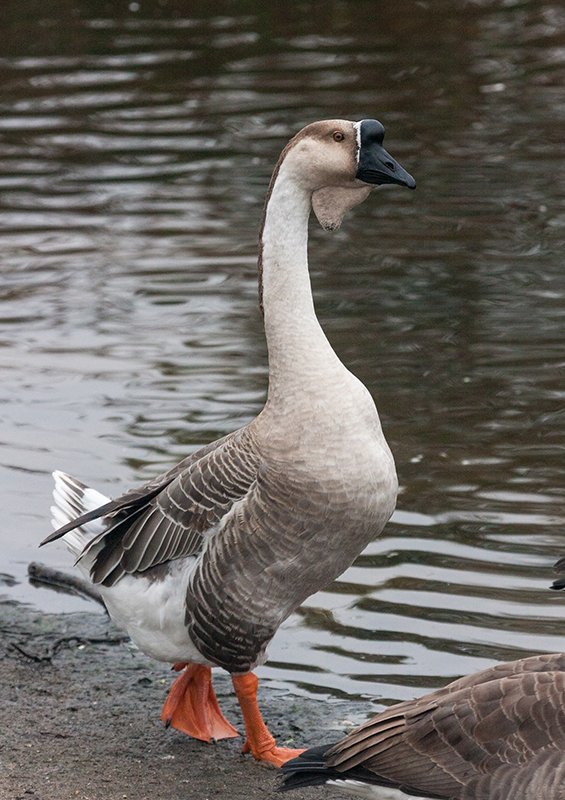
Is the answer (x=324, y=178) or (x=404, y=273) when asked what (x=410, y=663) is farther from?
(x=404, y=273)

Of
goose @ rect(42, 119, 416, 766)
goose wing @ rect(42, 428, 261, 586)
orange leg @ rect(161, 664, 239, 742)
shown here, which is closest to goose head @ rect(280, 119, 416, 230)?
goose @ rect(42, 119, 416, 766)

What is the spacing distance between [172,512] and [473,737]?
1.57 meters

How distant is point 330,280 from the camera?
10.5 metres

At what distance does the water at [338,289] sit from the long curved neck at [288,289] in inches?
63.1

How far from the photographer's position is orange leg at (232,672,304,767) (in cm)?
479

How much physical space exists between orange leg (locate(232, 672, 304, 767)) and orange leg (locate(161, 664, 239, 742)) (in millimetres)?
243

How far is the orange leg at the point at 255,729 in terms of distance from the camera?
4785mm

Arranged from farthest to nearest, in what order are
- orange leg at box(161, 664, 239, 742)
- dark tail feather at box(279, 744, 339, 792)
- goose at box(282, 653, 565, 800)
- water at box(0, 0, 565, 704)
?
water at box(0, 0, 565, 704) → orange leg at box(161, 664, 239, 742) → dark tail feather at box(279, 744, 339, 792) → goose at box(282, 653, 565, 800)

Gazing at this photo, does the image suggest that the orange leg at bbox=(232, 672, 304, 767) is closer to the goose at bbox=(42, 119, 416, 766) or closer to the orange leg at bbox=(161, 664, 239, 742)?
the goose at bbox=(42, 119, 416, 766)

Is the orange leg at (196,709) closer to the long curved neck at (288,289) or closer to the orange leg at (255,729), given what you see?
the orange leg at (255,729)

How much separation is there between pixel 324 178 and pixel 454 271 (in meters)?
6.02

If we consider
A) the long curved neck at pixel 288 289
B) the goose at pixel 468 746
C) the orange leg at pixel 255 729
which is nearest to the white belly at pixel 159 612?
the orange leg at pixel 255 729

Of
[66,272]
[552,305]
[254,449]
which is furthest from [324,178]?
[66,272]

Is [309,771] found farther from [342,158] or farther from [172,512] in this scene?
[342,158]
